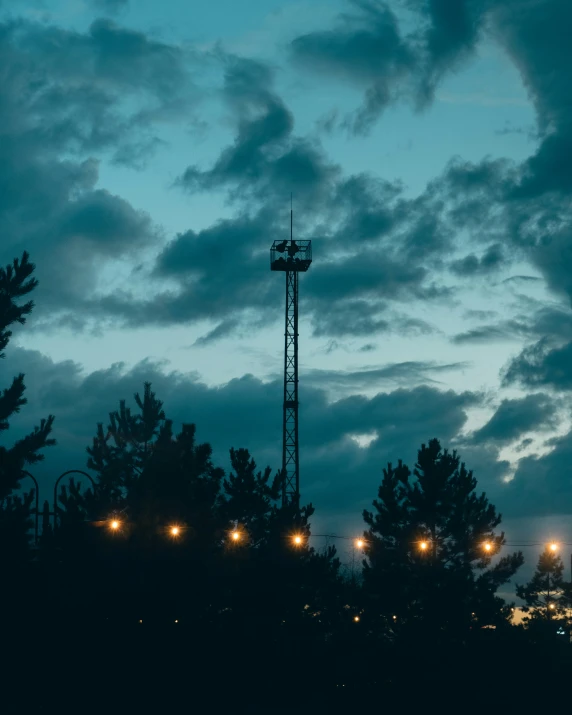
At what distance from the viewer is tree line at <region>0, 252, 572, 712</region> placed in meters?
36.2

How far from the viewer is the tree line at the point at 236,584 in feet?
119

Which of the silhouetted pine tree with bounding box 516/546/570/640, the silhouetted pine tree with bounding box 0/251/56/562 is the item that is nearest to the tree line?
the silhouetted pine tree with bounding box 0/251/56/562

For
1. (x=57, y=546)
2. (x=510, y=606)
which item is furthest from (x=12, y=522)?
(x=510, y=606)

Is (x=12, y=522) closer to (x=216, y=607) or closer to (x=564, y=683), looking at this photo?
(x=216, y=607)

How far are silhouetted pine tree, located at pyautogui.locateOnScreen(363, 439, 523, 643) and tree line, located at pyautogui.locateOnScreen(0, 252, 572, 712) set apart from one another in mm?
97

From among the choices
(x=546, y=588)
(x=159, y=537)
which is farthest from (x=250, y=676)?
(x=546, y=588)

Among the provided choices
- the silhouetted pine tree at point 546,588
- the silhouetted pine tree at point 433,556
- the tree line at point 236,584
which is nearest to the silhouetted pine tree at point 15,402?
the tree line at point 236,584

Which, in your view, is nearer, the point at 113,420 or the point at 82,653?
the point at 82,653

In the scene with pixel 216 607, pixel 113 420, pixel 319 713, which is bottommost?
pixel 319 713

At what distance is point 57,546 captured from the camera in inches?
1544

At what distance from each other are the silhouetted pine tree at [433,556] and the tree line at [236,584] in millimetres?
97

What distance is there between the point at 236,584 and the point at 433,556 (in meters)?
16.0

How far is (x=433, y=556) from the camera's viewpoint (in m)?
61.7

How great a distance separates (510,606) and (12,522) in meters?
40.5
